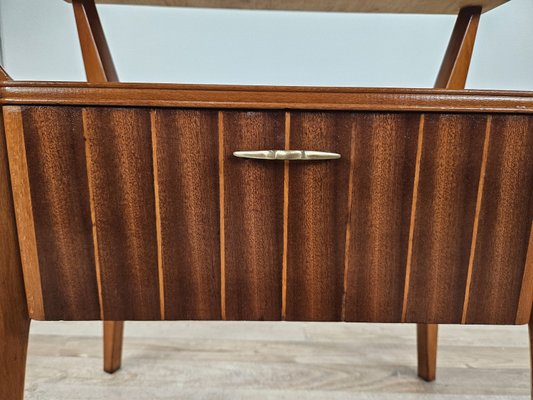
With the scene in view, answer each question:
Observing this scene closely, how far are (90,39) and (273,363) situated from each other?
0.81 metres

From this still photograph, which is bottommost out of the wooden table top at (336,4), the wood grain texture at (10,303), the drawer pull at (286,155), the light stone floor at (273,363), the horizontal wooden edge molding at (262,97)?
the light stone floor at (273,363)

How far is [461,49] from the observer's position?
2.48ft

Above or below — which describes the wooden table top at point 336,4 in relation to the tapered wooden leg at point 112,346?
above

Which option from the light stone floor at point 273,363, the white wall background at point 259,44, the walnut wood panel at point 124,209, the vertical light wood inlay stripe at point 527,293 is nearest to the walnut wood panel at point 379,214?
the vertical light wood inlay stripe at point 527,293

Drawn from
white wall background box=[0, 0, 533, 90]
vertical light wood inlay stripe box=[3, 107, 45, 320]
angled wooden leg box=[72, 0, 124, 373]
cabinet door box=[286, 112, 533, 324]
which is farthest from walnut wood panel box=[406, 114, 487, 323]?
white wall background box=[0, 0, 533, 90]

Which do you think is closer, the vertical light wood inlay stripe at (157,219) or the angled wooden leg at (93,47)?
the vertical light wood inlay stripe at (157,219)

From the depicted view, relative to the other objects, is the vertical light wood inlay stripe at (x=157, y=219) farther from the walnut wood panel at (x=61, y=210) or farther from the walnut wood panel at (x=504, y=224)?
the walnut wood panel at (x=504, y=224)

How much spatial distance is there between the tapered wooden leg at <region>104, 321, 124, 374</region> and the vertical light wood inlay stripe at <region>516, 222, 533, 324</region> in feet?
2.46

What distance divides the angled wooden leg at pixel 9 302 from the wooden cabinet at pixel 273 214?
1 cm

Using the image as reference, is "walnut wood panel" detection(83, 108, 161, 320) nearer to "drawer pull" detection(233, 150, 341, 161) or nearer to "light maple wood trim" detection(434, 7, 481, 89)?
"drawer pull" detection(233, 150, 341, 161)

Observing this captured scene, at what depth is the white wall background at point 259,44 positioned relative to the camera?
1177 mm

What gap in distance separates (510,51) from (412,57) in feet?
1.00

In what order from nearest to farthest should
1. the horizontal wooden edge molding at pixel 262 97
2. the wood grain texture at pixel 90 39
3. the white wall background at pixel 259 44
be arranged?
the horizontal wooden edge molding at pixel 262 97 → the wood grain texture at pixel 90 39 → the white wall background at pixel 259 44

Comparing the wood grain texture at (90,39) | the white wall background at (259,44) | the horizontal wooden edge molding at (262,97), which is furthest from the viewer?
the white wall background at (259,44)
